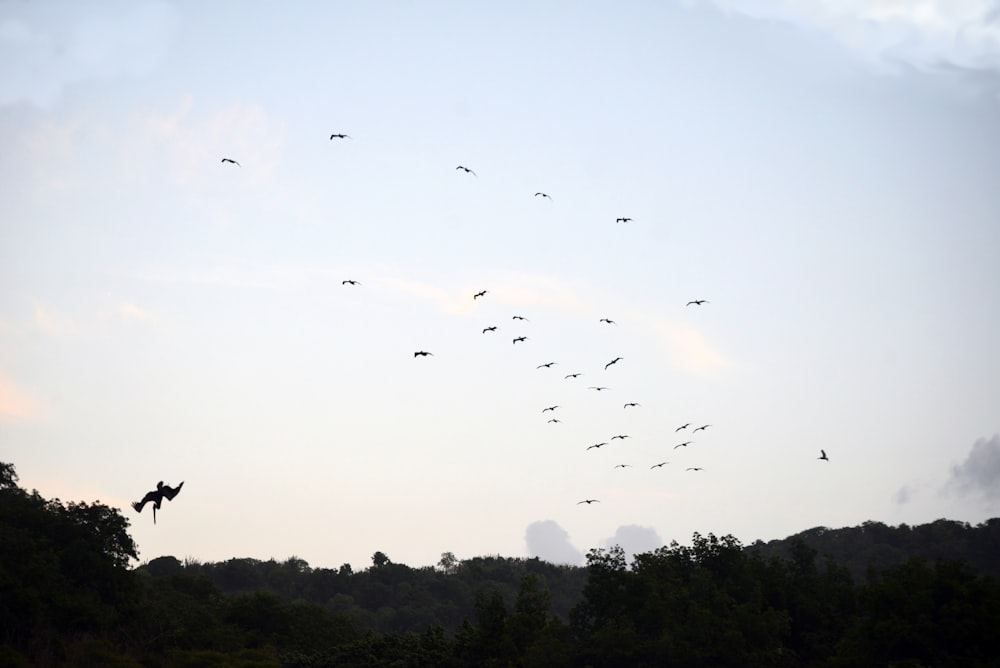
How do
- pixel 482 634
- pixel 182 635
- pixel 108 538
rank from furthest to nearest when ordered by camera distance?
1. pixel 108 538
2. pixel 182 635
3. pixel 482 634

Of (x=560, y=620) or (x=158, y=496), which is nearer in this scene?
(x=158, y=496)

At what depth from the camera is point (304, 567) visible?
185m

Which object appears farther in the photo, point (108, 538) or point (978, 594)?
point (108, 538)

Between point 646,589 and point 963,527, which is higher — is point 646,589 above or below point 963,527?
below

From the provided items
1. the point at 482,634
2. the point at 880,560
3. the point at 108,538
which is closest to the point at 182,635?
the point at 108,538

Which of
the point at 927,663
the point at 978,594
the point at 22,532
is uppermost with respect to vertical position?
the point at 22,532

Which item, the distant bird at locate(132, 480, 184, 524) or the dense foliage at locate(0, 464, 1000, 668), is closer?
the distant bird at locate(132, 480, 184, 524)

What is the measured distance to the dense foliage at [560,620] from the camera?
168 ft

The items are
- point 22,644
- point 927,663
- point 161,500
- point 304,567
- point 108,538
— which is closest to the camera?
point 161,500

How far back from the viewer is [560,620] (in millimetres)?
65125

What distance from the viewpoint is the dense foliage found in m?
51.1

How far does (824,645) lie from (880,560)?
283 ft

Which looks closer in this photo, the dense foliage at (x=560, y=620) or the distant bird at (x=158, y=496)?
the distant bird at (x=158, y=496)

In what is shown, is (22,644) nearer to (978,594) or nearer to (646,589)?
(646,589)
